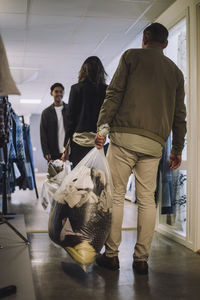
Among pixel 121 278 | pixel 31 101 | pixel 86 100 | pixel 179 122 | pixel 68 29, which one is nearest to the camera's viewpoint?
pixel 121 278

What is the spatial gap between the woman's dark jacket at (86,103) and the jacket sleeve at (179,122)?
582mm

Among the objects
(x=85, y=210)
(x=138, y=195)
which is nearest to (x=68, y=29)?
(x=138, y=195)

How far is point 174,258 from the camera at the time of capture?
2199 millimetres

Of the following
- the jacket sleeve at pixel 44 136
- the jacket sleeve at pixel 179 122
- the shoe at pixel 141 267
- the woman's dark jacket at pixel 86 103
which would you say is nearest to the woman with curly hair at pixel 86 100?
the woman's dark jacket at pixel 86 103

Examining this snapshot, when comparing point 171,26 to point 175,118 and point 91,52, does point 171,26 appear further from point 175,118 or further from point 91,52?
point 91,52

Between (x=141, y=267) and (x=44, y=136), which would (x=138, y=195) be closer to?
(x=141, y=267)

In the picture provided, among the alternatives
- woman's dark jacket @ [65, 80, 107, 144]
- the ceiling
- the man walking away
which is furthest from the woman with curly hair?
the ceiling

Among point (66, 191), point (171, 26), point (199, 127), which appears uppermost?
point (171, 26)

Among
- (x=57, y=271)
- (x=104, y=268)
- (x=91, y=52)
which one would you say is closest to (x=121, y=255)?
(x=104, y=268)

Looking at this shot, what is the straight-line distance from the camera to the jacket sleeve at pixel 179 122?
79.7 inches

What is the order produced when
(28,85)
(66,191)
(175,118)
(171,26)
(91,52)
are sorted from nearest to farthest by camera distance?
1. (66,191)
2. (175,118)
3. (171,26)
4. (91,52)
5. (28,85)

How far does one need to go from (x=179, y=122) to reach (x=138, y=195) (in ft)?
1.55

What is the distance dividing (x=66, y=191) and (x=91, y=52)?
3455 millimetres

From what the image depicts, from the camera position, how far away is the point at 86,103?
7.91ft
